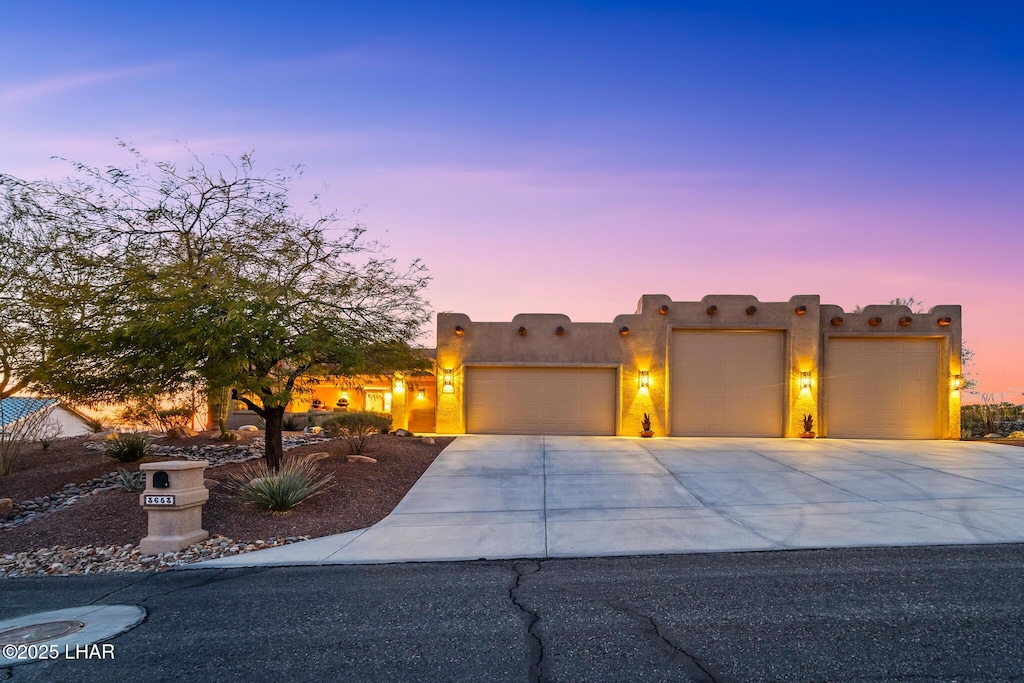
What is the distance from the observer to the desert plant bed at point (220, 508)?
28.1ft

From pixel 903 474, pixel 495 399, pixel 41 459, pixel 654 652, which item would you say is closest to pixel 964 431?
pixel 903 474

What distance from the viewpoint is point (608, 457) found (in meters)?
14.8

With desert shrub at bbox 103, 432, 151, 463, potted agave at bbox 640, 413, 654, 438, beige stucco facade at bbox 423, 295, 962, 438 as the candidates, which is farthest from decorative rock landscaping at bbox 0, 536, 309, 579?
potted agave at bbox 640, 413, 654, 438

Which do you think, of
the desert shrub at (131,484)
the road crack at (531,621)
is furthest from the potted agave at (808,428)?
the desert shrub at (131,484)

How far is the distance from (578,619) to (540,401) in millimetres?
14546

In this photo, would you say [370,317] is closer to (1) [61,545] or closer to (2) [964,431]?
(1) [61,545]

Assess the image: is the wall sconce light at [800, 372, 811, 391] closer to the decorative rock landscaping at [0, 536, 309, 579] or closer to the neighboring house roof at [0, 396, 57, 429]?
the decorative rock landscaping at [0, 536, 309, 579]

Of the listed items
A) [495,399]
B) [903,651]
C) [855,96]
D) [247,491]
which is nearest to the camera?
[903,651]

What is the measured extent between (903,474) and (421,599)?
35.4 ft

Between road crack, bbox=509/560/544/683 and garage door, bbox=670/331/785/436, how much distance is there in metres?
13.4

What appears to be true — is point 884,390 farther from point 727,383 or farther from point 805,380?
point 727,383

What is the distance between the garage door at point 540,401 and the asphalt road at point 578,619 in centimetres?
1242

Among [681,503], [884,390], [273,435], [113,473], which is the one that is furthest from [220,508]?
[884,390]

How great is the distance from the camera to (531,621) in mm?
5188
